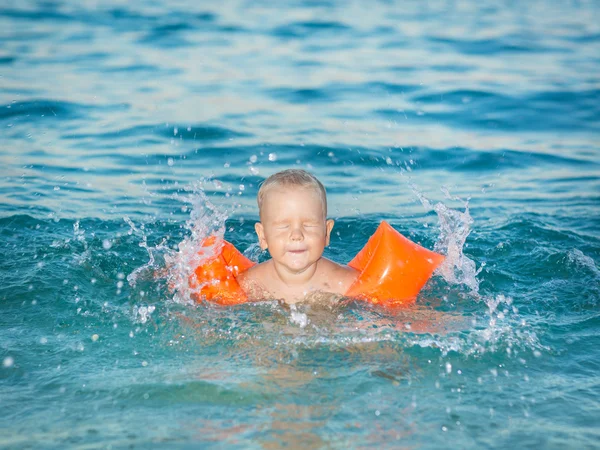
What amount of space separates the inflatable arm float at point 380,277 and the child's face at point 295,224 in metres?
0.48

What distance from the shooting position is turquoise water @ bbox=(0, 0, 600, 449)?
3678 millimetres

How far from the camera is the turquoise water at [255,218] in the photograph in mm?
3678

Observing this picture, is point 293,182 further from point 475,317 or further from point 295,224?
point 475,317

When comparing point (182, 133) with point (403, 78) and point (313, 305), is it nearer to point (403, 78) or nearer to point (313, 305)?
point (403, 78)

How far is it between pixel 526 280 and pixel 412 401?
211cm

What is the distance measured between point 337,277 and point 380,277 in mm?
264

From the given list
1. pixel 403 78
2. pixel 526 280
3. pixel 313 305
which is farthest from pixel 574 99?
pixel 313 305

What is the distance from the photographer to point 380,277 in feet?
16.3

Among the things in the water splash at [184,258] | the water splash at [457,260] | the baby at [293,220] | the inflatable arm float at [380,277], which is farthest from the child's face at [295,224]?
the water splash at [457,260]

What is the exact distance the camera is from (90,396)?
12.4ft

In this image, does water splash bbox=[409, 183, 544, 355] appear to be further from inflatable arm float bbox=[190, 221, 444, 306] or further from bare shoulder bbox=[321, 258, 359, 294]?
bare shoulder bbox=[321, 258, 359, 294]

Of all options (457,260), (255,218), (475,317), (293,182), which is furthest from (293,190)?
(255,218)

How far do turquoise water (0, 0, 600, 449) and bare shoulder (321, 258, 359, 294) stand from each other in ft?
0.58

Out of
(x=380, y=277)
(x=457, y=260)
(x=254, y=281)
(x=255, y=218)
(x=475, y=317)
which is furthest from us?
(x=255, y=218)
